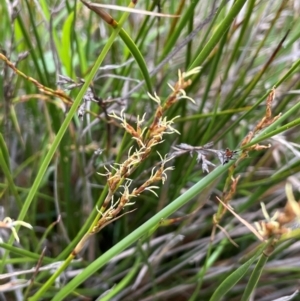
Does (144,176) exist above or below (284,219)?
below

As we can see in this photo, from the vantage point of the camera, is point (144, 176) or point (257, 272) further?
point (144, 176)

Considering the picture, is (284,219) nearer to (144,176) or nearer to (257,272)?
(257,272)

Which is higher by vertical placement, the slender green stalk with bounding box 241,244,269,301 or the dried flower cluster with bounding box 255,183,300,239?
the dried flower cluster with bounding box 255,183,300,239

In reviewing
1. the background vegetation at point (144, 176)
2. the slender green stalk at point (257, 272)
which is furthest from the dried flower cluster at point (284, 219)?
the background vegetation at point (144, 176)

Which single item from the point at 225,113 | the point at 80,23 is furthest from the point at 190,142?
→ the point at 80,23

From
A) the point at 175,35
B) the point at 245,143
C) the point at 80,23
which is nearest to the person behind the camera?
the point at 245,143

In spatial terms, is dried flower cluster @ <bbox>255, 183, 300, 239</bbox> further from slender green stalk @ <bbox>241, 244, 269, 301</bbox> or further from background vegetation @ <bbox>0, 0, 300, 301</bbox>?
background vegetation @ <bbox>0, 0, 300, 301</bbox>

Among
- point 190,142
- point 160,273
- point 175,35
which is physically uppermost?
point 175,35

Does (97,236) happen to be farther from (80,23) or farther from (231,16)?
(80,23)

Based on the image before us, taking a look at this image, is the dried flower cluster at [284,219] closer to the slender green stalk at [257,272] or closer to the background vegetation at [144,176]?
the slender green stalk at [257,272]

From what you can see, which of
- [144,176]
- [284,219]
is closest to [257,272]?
[284,219]

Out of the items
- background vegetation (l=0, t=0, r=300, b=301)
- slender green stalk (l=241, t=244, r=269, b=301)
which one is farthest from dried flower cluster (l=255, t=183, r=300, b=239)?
background vegetation (l=0, t=0, r=300, b=301)
